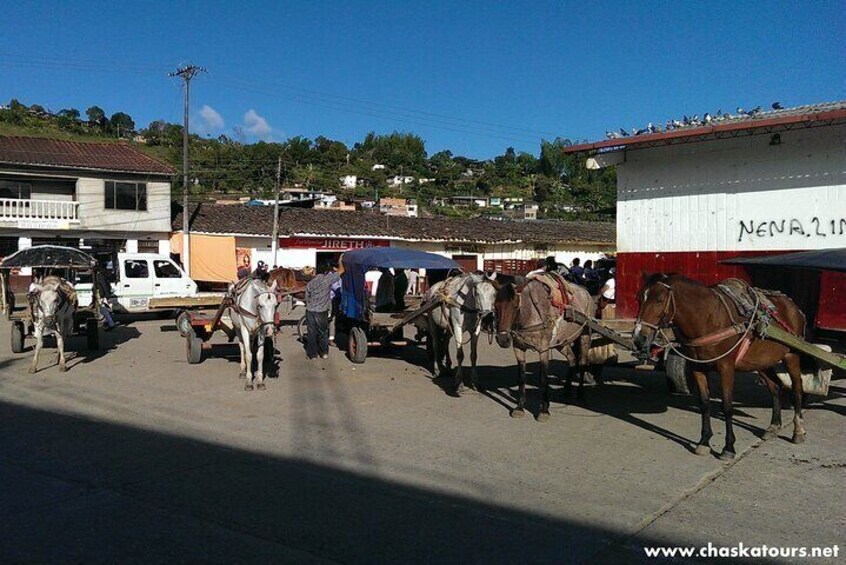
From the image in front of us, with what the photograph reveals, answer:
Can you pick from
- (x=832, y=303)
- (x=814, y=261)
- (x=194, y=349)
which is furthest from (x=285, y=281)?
(x=814, y=261)

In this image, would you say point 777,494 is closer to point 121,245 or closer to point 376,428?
point 376,428

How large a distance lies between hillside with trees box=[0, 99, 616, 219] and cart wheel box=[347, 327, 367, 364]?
4923 centimetres

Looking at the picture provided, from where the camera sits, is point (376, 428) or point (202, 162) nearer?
point (376, 428)

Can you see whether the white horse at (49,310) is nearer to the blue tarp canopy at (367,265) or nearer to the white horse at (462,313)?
the blue tarp canopy at (367,265)

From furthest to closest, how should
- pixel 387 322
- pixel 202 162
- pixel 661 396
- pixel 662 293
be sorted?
pixel 202 162 → pixel 387 322 → pixel 661 396 → pixel 662 293

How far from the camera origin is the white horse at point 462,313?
9.88 metres

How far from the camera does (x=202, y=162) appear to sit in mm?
82562

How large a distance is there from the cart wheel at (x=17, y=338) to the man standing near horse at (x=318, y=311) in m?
6.03

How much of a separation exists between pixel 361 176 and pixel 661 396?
96623mm

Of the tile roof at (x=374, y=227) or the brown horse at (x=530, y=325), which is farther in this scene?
the tile roof at (x=374, y=227)

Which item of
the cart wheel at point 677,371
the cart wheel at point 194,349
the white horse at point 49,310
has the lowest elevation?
Result: the cart wheel at point 194,349

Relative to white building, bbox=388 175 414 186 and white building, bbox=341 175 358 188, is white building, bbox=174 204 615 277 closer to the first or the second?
→ white building, bbox=341 175 358 188

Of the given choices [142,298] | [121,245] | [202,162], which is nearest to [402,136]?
[202,162]

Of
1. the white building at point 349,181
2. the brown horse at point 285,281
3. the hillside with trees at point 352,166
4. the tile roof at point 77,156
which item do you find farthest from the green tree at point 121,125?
the brown horse at point 285,281
